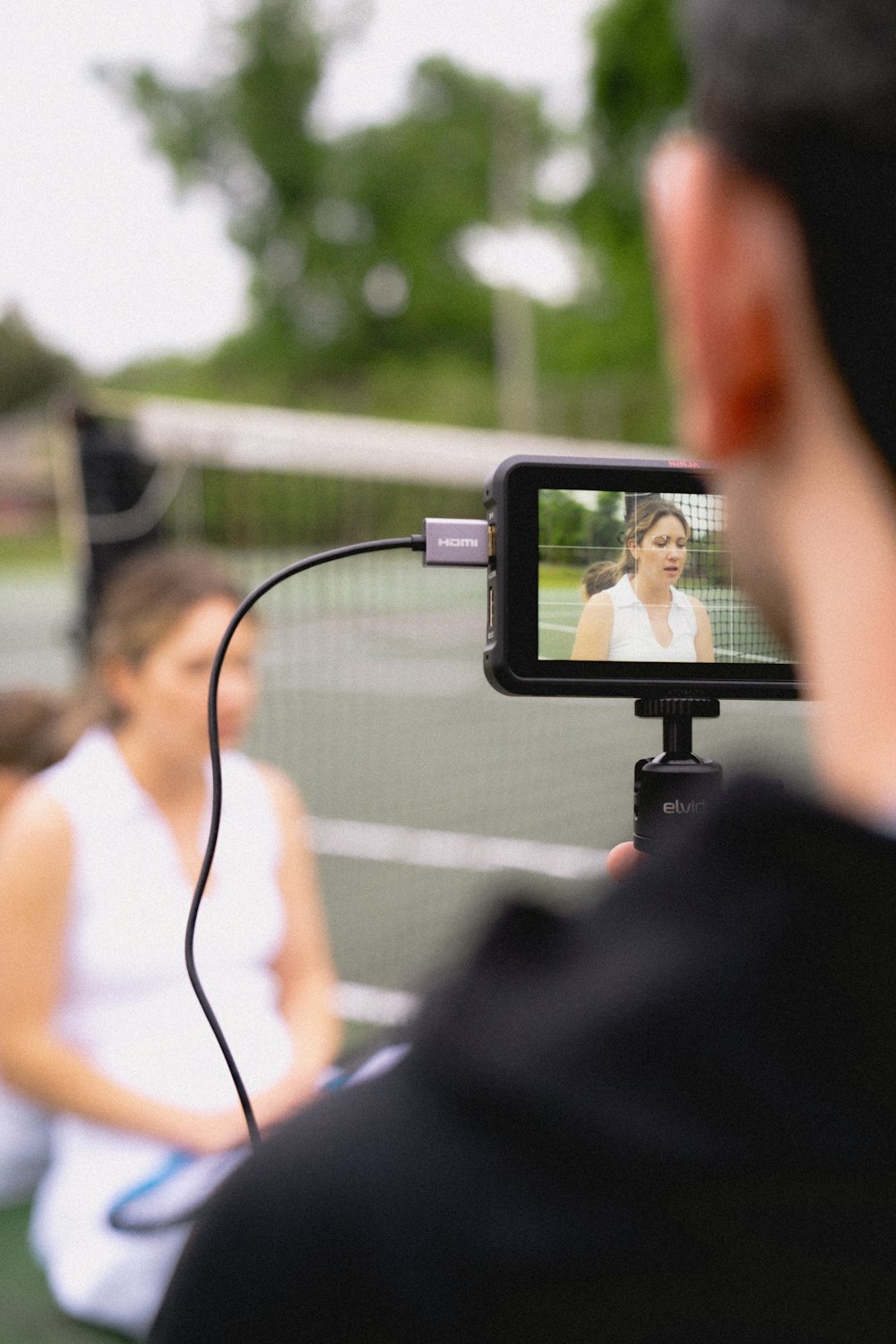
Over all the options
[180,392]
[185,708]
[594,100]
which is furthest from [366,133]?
[185,708]

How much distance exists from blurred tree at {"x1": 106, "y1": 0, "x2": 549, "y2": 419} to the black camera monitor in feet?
79.8

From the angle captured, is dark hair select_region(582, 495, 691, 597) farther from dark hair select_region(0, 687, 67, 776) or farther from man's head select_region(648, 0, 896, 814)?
dark hair select_region(0, 687, 67, 776)

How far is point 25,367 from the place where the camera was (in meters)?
41.3

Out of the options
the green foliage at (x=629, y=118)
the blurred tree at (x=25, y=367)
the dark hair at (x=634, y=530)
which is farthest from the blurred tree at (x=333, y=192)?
the dark hair at (x=634, y=530)

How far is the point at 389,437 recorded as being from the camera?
13.3ft

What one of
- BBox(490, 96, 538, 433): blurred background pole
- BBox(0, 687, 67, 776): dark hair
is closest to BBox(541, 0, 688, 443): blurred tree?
BBox(490, 96, 538, 433): blurred background pole

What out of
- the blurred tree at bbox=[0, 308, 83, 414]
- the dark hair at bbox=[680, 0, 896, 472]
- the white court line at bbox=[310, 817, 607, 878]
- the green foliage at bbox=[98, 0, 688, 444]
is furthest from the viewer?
the blurred tree at bbox=[0, 308, 83, 414]

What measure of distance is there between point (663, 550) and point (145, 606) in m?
1.71

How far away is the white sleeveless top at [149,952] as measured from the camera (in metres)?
2.22

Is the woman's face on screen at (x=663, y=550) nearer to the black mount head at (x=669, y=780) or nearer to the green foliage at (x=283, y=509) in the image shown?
the black mount head at (x=669, y=780)

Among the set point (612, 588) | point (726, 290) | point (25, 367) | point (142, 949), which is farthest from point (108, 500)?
point (25, 367)

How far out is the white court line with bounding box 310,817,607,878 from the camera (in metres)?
4.89

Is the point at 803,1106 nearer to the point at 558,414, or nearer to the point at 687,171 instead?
the point at 687,171

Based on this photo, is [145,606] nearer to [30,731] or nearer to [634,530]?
[30,731]
